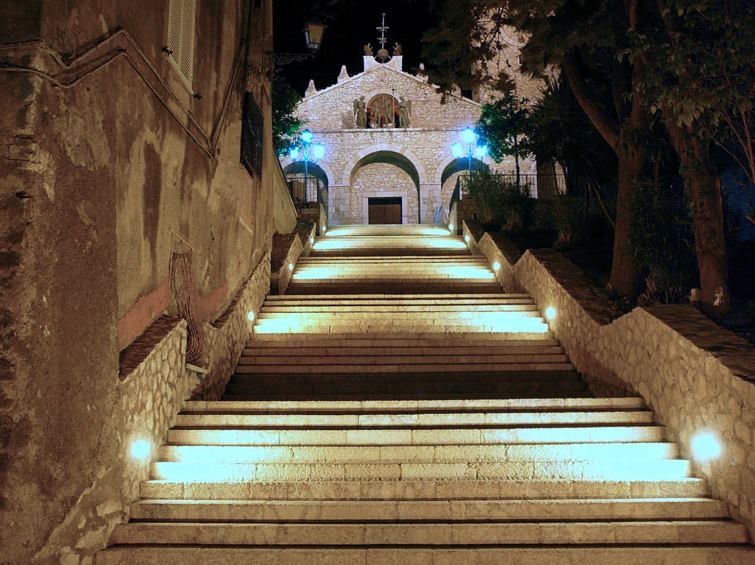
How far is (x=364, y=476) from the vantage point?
476 centimetres

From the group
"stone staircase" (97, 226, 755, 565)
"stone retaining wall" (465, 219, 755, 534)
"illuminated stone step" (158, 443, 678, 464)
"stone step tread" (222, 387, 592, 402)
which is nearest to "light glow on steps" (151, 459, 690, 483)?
"stone staircase" (97, 226, 755, 565)

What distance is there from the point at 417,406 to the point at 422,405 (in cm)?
5

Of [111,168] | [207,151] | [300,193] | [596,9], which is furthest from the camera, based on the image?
A: [300,193]

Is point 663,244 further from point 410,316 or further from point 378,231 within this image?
point 378,231

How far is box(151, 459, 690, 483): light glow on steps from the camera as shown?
15.5ft

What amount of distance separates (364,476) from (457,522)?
32.4 inches

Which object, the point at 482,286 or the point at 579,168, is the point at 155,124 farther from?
the point at 579,168

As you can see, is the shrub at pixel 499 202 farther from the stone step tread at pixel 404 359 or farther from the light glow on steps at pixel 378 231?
the stone step tread at pixel 404 359

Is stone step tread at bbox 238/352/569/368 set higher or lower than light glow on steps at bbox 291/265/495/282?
lower

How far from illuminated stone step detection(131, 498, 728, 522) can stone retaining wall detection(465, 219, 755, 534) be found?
415 mm

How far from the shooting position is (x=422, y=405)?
5742 mm

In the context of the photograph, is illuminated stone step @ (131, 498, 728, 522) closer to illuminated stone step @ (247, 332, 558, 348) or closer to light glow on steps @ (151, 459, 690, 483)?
light glow on steps @ (151, 459, 690, 483)

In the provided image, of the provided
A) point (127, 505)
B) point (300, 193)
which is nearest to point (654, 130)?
point (127, 505)

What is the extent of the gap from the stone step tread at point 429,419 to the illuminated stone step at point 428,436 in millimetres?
215
